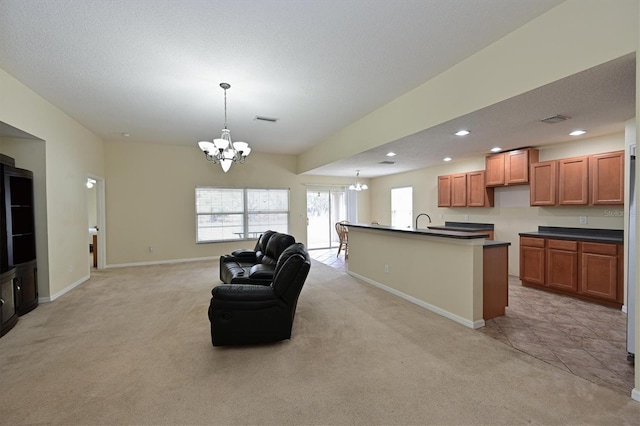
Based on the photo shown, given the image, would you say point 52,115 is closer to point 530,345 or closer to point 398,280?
point 398,280

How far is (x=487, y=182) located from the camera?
5.47 metres

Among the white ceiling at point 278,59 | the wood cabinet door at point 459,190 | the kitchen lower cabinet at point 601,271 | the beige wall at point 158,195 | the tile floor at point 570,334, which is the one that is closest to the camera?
the white ceiling at point 278,59

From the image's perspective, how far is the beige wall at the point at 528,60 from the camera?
1.94 metres

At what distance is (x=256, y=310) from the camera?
268cm

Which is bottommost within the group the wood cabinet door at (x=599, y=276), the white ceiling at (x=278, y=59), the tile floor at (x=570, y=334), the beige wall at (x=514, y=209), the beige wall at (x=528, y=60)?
the tile floor at (x=570, y=334)

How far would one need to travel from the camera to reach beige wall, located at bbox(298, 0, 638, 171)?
194cm

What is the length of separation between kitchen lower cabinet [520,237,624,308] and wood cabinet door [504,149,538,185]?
3.36 feet

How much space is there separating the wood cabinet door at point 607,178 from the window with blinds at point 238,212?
247 inches

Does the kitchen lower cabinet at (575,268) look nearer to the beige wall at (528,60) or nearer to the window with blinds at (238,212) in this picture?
the beige wall at (528,60)

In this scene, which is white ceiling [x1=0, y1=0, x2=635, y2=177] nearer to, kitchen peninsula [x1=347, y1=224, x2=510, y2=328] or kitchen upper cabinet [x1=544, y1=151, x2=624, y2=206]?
kitchen upper cabinet [x1=544, y1=151, x2=624, y2=206]

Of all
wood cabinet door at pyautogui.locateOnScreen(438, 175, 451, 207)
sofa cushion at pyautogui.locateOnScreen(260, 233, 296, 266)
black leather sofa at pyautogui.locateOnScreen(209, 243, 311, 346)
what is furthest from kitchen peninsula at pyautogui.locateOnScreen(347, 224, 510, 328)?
wood cabinet door at pyautogui.locateOnScreen(438, 175, 451, 207)

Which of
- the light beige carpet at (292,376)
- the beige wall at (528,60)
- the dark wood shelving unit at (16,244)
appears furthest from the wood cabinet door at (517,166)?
the dark wood shelving unit at (16,244)

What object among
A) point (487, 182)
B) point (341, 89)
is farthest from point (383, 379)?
point (487, 182)

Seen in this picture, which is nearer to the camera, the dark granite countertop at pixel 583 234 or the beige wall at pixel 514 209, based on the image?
the dark granite countertop at pixel 583 234
